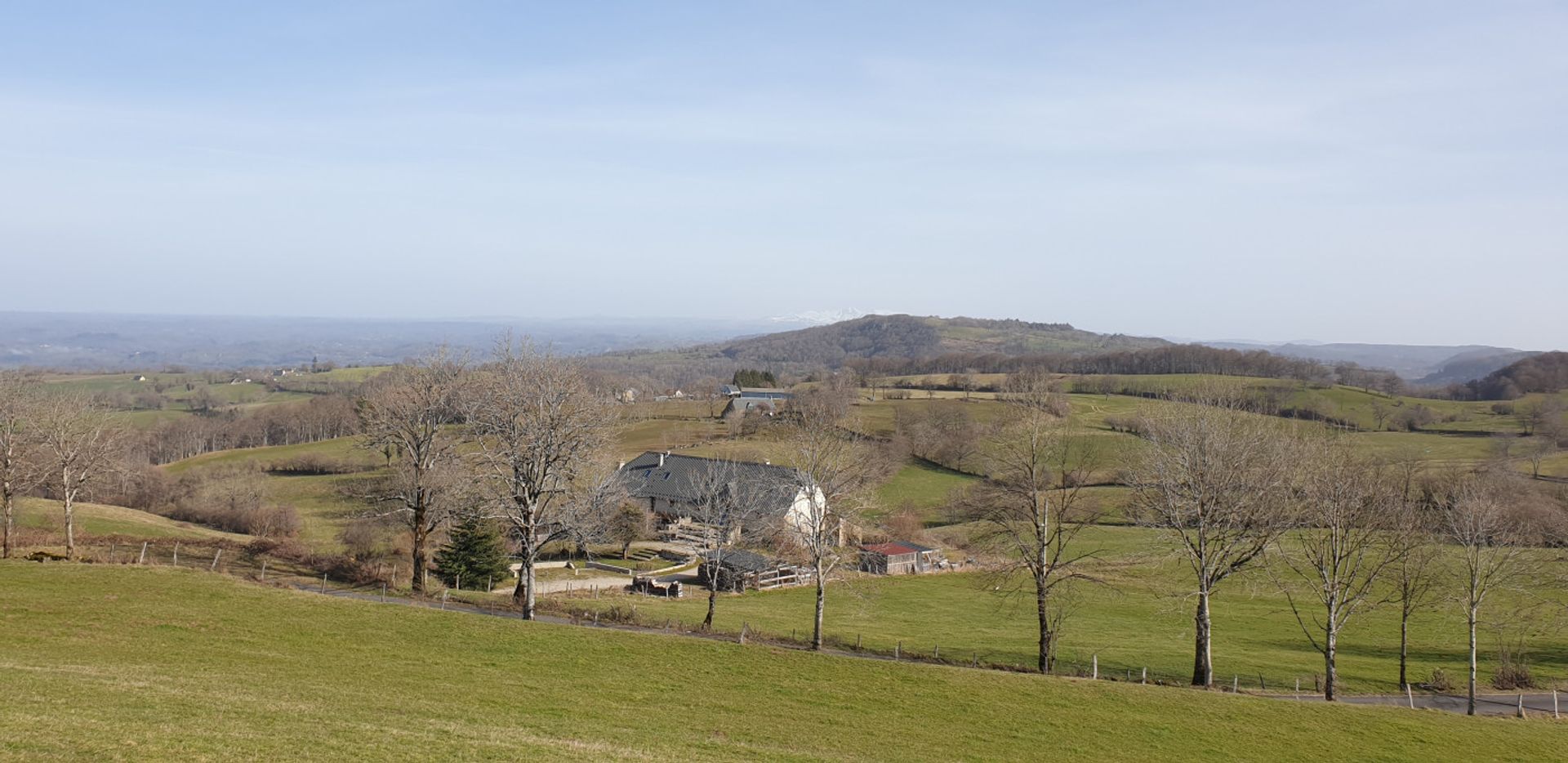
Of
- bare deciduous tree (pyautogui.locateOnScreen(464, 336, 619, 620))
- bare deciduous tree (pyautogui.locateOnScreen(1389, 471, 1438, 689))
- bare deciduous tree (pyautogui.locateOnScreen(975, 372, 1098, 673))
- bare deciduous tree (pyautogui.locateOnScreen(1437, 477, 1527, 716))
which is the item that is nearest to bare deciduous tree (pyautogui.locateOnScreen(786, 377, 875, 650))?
bare deciduous tree (pyautogui.locateOnScreen(975, 372, 1098, 673))

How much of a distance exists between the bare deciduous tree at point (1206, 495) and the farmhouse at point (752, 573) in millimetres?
24085

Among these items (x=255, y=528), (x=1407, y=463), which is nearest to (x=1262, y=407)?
(x=1407, y=463)

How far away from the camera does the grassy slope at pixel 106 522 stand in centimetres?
5150

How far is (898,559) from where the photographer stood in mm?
62969

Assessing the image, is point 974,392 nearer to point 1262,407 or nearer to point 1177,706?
point 1262,407

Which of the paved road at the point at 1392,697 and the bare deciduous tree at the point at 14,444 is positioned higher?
the bare deciduous tree at the point at 14,444

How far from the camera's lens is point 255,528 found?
63.0 m

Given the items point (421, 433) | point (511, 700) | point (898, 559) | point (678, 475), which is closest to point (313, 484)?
point (678, 475)

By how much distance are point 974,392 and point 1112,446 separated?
197ft

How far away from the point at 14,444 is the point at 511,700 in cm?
3330

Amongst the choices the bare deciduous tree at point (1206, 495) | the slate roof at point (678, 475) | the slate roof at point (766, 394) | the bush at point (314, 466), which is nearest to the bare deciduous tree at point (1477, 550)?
the bare deciduous tree at point (1206, 495)

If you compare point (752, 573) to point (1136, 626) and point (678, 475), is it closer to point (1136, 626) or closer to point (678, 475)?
point (1136, 626)

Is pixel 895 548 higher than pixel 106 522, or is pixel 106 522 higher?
pixel 106 522

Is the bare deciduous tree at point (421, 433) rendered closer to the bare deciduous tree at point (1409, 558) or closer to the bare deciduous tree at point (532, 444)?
the bare deciduous tree at point (532, 444)
